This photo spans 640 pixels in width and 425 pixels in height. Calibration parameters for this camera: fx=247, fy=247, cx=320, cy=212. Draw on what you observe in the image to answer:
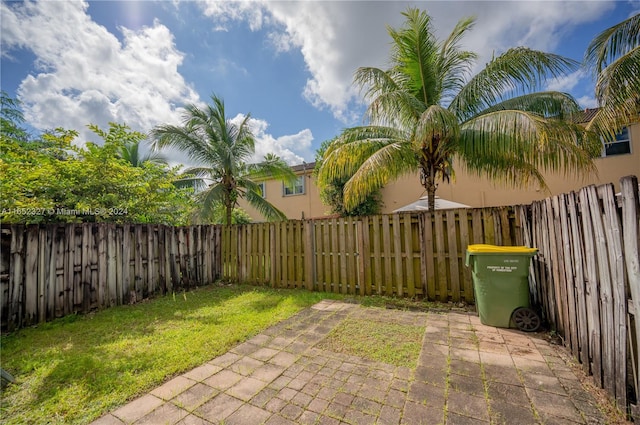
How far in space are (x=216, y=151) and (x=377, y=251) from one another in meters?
7.60

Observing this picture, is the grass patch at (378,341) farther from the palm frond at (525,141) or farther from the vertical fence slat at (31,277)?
the vertical fence slat at (31,277)

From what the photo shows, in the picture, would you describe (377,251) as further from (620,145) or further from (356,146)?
(620,145)

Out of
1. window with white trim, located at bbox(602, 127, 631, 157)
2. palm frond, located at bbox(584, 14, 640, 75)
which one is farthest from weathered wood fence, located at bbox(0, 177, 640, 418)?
window with white trim, located at bbox(602, 127, 631, 157)

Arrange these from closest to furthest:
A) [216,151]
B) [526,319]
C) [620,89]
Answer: [526,319] < [620,89] < [216,151]

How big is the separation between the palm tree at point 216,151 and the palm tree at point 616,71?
31.5ft

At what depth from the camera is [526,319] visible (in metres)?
3.46

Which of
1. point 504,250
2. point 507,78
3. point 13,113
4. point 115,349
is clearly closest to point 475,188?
point 507,78

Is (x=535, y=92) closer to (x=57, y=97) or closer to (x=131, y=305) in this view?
(x=131, y=305)

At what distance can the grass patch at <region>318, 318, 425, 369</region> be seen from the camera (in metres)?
2.87

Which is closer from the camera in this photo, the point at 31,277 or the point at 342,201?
the point at 31,277

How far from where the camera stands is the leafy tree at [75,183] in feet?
15.8

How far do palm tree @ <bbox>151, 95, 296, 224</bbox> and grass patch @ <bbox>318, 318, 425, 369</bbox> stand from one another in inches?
310

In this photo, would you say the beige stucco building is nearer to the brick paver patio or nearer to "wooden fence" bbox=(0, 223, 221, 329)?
the brick paver patio

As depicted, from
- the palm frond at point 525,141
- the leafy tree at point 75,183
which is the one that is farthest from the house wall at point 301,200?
the palm frond at point 525,141
